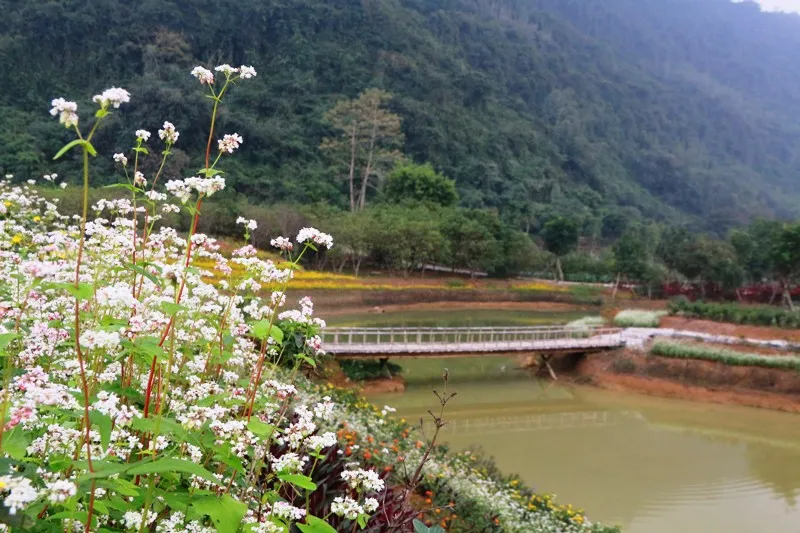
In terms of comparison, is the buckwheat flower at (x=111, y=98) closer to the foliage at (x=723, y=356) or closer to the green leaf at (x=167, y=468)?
the green leaf at (x=167, y=468)

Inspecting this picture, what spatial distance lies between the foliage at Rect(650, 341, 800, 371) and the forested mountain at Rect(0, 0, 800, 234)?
96.6 feet

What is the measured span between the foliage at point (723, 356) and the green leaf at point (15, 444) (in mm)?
19223

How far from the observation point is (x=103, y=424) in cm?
166

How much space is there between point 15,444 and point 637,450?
13.7 m

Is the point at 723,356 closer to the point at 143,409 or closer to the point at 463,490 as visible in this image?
the point at 463,490

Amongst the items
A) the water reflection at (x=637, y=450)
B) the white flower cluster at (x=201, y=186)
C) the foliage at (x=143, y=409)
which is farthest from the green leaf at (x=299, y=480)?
the water reflection at (x=637, y=450)

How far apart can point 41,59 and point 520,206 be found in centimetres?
4315

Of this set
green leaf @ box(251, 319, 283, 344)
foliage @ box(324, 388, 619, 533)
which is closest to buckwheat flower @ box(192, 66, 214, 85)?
green leaf @ box(251, 319, 283, 344)

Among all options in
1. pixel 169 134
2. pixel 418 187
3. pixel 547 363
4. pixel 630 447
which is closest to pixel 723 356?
pixel 547 363

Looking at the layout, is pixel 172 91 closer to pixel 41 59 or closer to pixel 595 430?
pixel 41 59

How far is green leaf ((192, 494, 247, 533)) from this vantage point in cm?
171

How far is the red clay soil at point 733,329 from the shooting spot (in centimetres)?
2080

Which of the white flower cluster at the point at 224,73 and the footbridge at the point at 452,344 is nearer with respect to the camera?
the white flower cluster at the point at 224,73

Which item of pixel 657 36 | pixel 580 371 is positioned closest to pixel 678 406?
pixel 580 371
